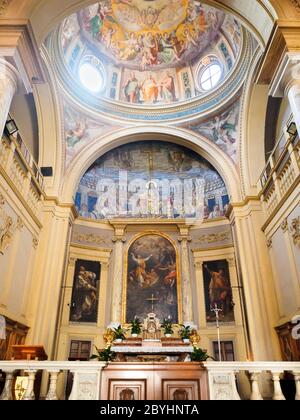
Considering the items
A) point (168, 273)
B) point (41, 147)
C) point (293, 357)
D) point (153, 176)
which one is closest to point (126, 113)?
point (153, 176)

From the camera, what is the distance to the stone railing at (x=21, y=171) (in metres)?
8.93

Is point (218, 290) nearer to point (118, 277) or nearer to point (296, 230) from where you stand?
point (118, 277)

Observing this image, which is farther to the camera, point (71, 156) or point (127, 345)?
point (71, 156)

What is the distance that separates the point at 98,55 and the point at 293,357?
616 inches

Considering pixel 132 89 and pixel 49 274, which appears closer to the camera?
pixel 49 274

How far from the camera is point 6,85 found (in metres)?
6.51

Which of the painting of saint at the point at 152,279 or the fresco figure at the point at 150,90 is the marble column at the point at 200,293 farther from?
the fresco figure at the point at 150,90

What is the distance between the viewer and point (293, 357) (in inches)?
357

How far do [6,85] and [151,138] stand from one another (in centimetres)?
1026

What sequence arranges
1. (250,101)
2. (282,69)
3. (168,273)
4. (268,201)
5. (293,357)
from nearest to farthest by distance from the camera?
1. (282,69)
2. (293,357)
3. (268,201)
4. (250,101)
5. (168,273)

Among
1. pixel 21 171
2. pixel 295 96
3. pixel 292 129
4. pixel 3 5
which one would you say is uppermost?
pixel 3 5

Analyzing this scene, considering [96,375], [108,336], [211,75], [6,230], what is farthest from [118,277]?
[211,75]

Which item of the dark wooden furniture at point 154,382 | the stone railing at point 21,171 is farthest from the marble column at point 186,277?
the dark wooden furniture at point 154,382
